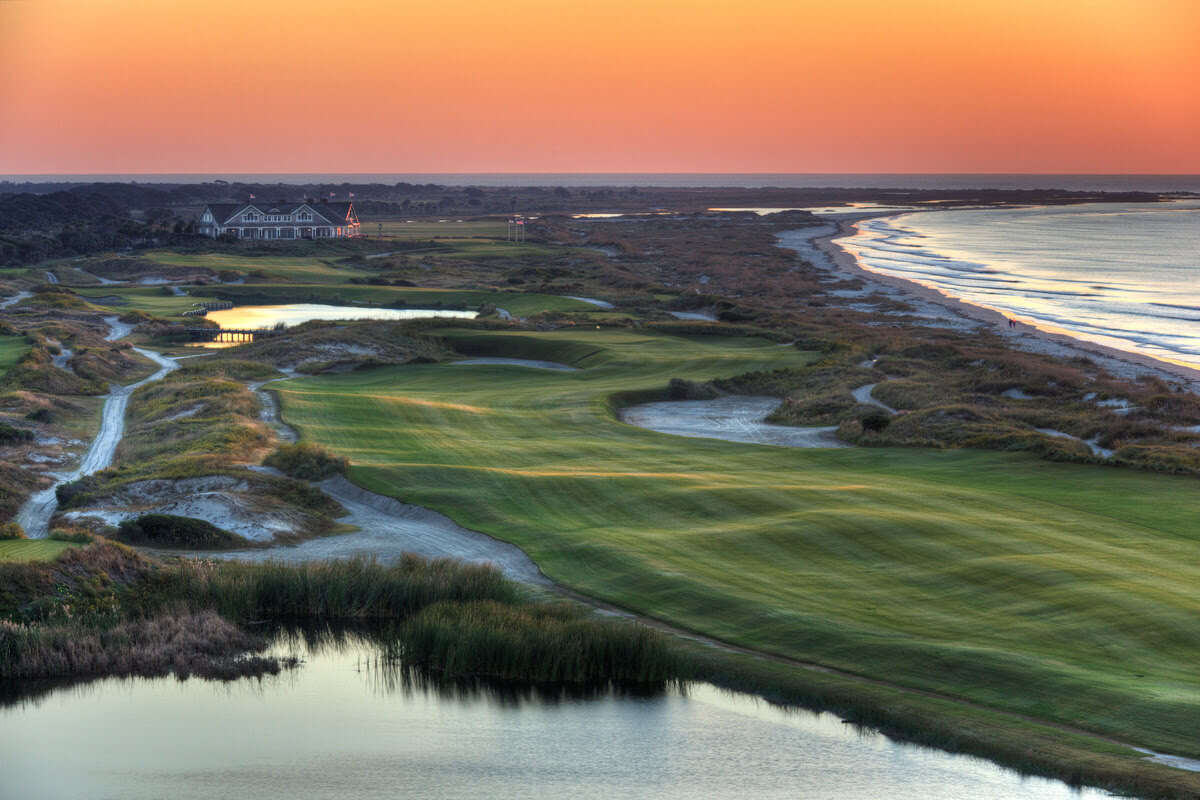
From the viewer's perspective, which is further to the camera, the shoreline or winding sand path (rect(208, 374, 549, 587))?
the shoreline

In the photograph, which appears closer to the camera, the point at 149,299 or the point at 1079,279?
the point at 149,299

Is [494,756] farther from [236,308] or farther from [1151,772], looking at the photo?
[236,308]

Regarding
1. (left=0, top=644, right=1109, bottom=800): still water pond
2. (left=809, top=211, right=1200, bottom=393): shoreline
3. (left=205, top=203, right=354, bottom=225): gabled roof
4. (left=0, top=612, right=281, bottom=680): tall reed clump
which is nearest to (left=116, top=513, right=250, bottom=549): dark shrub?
(left=0, top=612, right=281, bottom=680): tall reed clump

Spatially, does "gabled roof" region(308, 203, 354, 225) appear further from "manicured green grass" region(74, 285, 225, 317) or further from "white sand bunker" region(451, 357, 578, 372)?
"white sand bunker" region(451, 357, 578, 372)

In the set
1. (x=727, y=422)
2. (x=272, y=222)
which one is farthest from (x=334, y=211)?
(x=727, y=422)

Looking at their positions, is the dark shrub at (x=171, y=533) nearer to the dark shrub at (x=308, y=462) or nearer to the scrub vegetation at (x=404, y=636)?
the scrub vegetation at (x=404, y=636)

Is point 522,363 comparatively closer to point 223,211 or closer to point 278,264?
point 278,264
